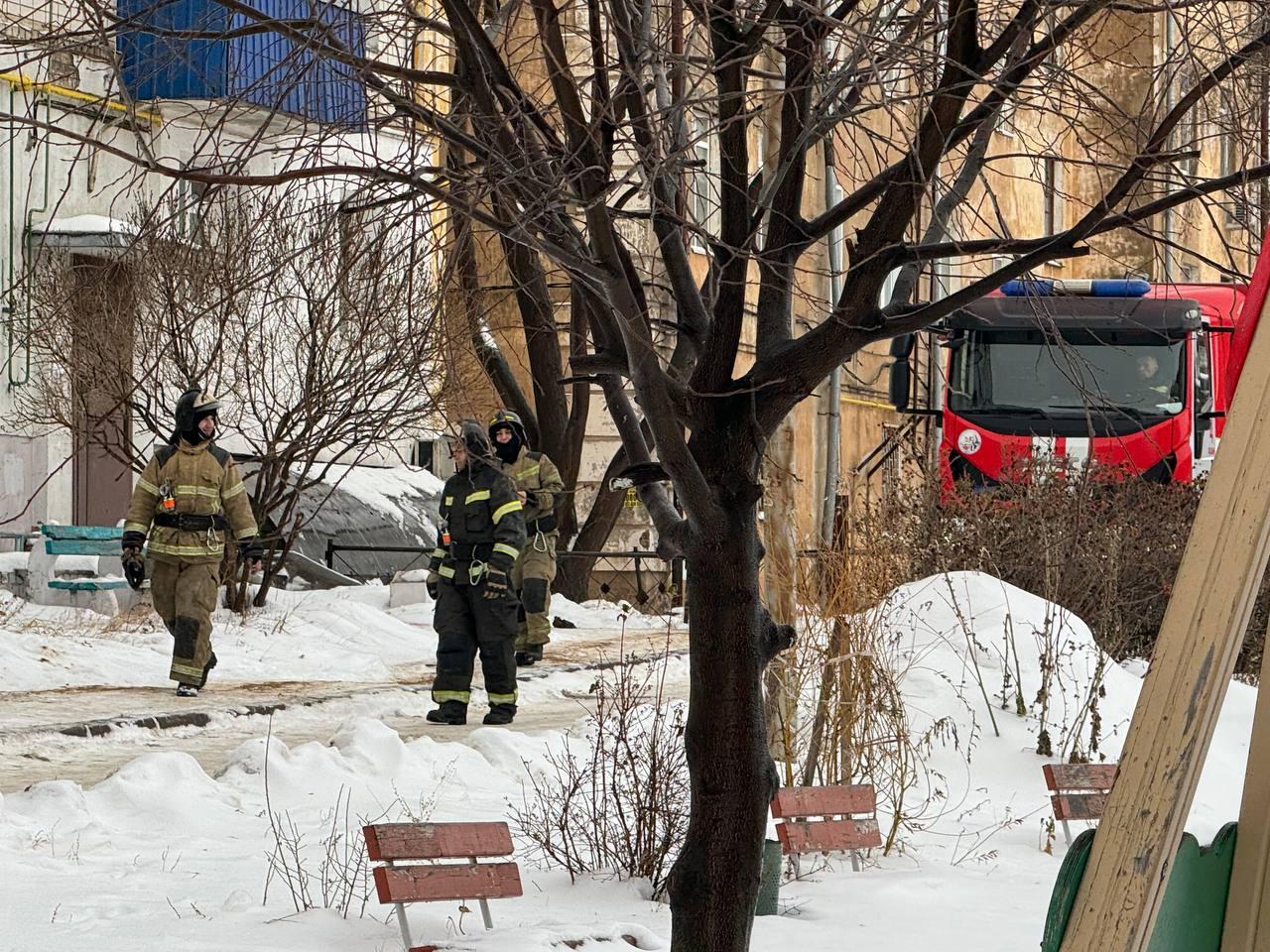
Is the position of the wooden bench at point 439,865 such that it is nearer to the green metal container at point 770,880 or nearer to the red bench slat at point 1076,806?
the green metal container at point 770,880

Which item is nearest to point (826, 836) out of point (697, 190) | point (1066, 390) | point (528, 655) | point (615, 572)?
point (697, 190)

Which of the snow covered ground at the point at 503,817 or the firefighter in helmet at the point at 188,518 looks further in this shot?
the firefighter in helmet at the point at 188,518

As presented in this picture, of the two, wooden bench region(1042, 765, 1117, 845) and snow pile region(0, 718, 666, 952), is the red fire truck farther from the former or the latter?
wooden bench region(1042, 765, 1117, 845)

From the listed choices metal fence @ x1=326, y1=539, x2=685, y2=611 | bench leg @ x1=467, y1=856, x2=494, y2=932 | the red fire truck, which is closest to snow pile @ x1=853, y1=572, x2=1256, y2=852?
bench leg @ x1=467, y1=856, x2=494, y2=932

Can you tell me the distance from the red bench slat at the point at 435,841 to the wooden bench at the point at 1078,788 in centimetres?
301

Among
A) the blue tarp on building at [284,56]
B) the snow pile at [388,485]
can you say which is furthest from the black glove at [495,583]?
the snow pile at [388,485]

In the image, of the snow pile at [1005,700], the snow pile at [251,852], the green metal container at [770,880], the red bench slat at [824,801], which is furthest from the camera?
the snow pile at [1005,700]

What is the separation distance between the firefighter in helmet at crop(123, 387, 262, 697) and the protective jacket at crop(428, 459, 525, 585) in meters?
1.48

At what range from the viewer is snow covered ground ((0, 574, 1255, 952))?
6.19 m

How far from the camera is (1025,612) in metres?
11.1

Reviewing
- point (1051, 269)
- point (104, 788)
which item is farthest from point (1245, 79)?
point (1051, 269)

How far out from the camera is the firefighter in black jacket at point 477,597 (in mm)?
11461

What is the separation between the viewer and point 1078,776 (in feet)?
27.0

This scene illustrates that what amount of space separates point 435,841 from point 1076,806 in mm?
3400
